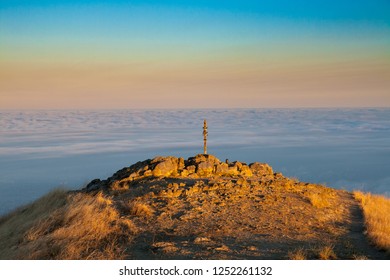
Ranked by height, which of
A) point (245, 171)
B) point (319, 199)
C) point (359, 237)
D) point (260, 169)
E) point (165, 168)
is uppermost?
point (165, 168)

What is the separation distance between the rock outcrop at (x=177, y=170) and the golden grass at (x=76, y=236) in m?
3.04

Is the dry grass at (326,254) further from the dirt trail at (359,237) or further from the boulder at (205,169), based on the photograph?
the boulder at (205,169)

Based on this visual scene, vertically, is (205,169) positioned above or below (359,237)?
above

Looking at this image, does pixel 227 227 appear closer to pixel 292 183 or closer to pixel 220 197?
pixel 220 197

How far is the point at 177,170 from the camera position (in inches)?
720

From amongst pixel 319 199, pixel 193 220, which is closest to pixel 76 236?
pixel 193 220

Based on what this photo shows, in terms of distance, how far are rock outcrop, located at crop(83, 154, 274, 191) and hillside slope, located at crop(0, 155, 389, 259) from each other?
0.04 metres

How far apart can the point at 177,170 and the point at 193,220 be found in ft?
18.1

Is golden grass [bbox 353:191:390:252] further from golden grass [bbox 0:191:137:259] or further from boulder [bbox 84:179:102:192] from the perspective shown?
boulder [bbox 84:179:102:192]

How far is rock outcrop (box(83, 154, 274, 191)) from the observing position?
17.8 m

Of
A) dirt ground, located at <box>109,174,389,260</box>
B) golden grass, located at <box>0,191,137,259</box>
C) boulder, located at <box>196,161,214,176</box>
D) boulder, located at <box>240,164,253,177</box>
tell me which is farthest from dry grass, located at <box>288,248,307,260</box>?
boulder, located at <box>240,164,253,177</box>

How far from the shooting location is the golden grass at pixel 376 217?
38.3ft

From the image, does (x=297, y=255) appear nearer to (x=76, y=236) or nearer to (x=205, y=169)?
(x=76, y=236)
